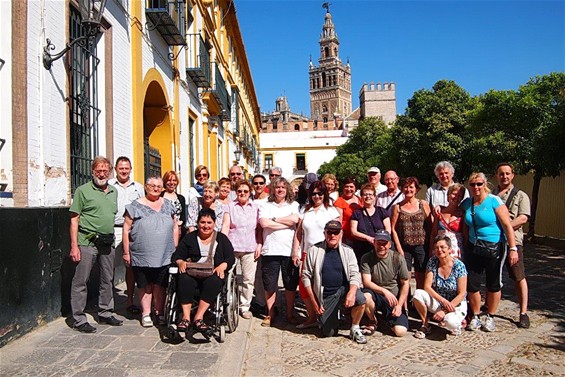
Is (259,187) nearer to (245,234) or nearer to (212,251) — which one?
(245,234)

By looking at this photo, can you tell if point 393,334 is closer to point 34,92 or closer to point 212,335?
point 212,335

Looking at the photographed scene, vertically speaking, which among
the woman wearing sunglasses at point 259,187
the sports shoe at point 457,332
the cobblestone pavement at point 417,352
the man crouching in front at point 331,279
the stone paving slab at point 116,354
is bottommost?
the cobblestone pavement at point 417,352

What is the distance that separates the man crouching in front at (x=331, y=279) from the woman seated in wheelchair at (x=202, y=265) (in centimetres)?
86

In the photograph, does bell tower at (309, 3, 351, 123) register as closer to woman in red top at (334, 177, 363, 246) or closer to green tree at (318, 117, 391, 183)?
green tree at (318, 117, 391, 183)

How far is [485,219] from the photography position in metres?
5.19

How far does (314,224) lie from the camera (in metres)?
5.45

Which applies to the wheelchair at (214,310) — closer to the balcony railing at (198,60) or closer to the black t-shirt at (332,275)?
the black t-shirt at (332,275)

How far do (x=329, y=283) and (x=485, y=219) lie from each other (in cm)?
179

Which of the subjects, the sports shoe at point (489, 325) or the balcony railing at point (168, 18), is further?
the balcony railing at point (168, 18)

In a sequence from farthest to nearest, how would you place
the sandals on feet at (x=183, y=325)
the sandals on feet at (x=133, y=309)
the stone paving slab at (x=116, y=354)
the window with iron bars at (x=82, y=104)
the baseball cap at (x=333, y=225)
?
the window with iron bars at (x=82, y=104)
the sandals on feet at (x=133, y=309)
the baseball cap at (x=333, y=225)
the sandals on feet at (x=183, y=325)
the stone paving slab at (x=116, y=354)

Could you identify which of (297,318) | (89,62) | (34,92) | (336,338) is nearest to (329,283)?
(336,338)

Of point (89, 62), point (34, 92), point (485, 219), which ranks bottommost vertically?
point (485, 219)

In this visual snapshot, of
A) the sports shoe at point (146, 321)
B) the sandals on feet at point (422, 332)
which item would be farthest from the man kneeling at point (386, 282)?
the sports shoe at point (146, 321)

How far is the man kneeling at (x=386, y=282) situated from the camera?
16.8 ft
